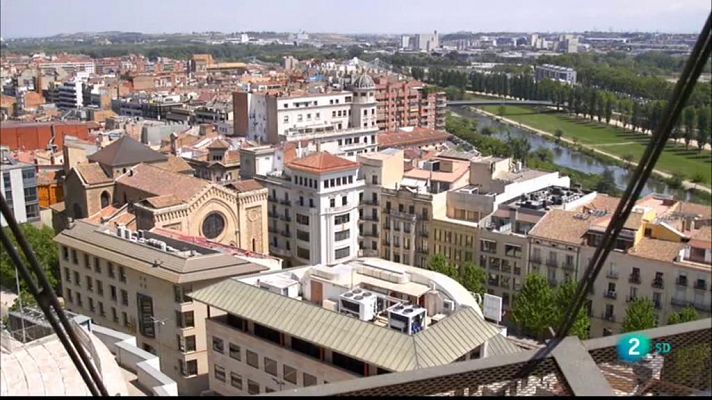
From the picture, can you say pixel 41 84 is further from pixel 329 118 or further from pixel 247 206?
pixel 247 206

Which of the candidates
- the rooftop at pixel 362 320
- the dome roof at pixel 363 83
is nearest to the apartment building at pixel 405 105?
the dome roof at pixel 363 83

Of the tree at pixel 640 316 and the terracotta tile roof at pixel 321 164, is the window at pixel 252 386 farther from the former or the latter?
the terracotta tile roof at pixel 321 164

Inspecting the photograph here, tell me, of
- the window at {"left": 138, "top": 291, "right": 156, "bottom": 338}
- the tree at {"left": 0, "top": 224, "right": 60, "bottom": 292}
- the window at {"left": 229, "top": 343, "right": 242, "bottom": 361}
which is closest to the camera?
the window at {"left": 229, "top": 343, "right": 242, "bottom": 361}

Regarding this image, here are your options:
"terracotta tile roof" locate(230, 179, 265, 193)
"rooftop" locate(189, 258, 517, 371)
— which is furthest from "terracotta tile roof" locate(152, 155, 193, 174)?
"rooftop" locate(189, 258, 517, 371)

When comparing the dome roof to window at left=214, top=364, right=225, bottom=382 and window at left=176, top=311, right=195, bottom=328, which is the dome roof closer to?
window at left=176, top=311, right=195, bottom=328

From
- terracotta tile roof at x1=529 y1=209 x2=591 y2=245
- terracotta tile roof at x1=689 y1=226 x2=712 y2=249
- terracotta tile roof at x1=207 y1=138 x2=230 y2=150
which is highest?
terracotta tile roof at x1=689 y1=226 x2=712 y2=249
